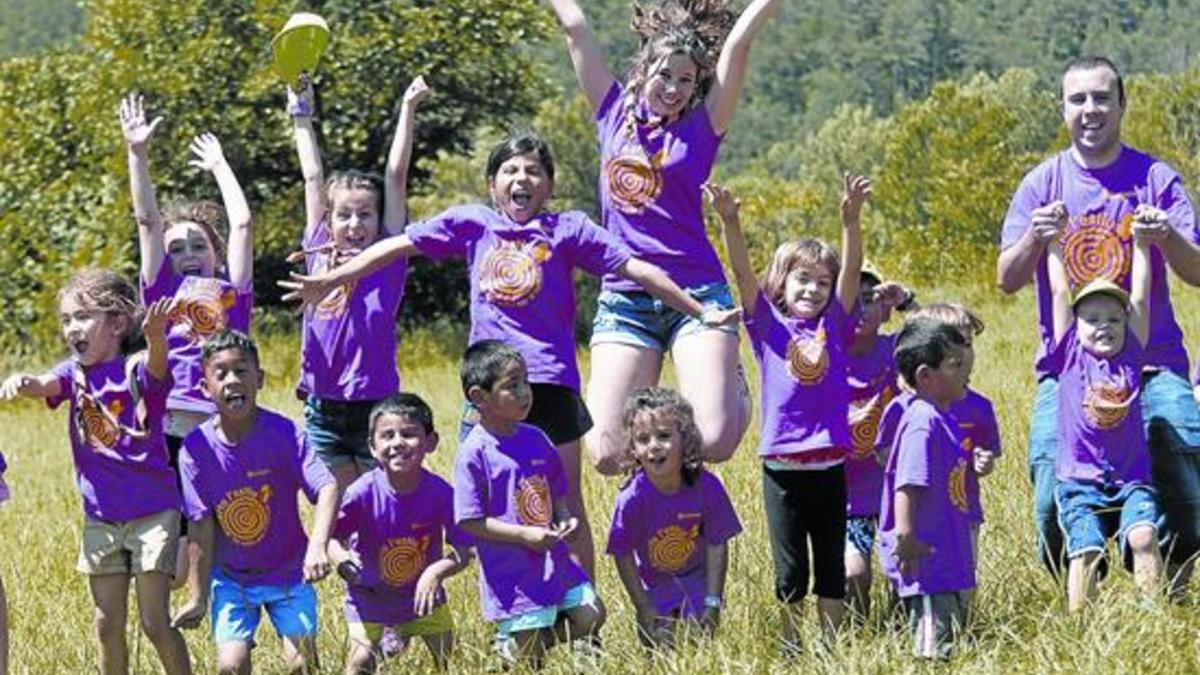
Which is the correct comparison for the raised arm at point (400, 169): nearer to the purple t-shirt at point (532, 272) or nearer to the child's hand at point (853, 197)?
the purple t-shirt at point (532, 272)

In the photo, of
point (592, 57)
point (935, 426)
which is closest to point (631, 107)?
point (592, 57)

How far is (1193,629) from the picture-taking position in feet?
20.2

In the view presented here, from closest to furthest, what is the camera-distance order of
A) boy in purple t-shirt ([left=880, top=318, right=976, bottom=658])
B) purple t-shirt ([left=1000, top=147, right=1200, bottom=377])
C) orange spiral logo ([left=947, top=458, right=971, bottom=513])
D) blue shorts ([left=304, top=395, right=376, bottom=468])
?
boy in purple t-shirt ([left=880, top=318, right=976, bottom=658])
orange spiral logo ([left=947, top=458, right=971, bottom=513])
purple t-shirt ([left=1000, top=147, right=1200, bottom=377])
blue shorts ([left=304, top=395, right=376, bottom=468])

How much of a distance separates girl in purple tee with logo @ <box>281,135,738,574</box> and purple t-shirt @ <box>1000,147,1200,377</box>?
44.0 inches

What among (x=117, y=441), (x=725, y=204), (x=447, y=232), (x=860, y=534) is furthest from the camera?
(x=860, y=534)

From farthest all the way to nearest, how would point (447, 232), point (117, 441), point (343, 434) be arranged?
point (343, 434)
point (447, 232)
point (117, 441)

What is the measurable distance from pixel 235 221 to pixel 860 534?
2713mm

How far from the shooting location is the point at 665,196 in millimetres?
7207

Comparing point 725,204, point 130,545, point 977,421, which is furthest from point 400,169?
point 977,421

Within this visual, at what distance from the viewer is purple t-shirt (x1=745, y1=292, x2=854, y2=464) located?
6918 millimetres

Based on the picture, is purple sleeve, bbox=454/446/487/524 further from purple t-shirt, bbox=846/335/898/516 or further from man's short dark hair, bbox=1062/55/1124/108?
man's short dark hair, bbox=1062/55/1124/108

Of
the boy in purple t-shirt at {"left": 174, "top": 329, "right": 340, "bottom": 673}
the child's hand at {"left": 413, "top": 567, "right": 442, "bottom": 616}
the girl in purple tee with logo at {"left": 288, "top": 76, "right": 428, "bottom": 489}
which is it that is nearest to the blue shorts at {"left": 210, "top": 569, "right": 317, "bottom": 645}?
the boy in purple t-shirt at {"left": 174, "top": 329, "right": 340, "bottom": 673}

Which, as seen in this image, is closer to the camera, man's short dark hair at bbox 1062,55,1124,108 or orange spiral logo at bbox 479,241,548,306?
man's short dark hair at bbox 1062,55,1124,108

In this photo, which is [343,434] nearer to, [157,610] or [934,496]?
[157,610]
